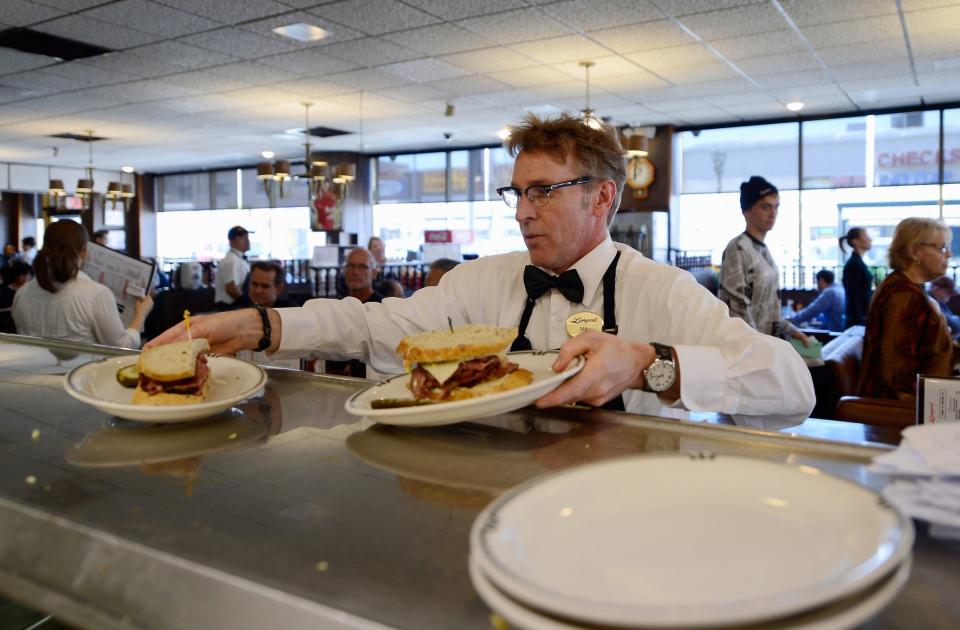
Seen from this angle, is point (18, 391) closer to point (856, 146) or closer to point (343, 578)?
point (343, 578)

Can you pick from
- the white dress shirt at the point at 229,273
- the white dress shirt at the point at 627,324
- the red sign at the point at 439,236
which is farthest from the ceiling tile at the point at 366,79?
the white dress shirt at the point at 627,324

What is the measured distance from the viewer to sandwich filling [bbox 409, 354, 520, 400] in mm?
1155

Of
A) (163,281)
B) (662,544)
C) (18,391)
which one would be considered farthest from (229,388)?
(163,281)

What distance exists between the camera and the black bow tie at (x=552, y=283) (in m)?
1.95

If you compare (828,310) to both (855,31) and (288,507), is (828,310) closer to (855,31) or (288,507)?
(855,31)

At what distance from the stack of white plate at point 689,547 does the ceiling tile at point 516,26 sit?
17.1 ft

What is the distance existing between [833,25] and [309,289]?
6.29 m

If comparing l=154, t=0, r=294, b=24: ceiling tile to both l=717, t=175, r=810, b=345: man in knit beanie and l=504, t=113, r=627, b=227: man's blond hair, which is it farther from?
l=504, t=113, r=627, b=227: man's blond hair

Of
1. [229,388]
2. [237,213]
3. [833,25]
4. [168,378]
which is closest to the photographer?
[168,378]

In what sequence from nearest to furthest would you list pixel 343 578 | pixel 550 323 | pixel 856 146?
pixel 343 578 → pixel 550 323 → pixel 856 146

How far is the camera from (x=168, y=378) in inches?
48.7

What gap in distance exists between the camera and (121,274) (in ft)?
13.9

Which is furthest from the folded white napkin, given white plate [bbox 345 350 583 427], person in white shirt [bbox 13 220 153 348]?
person in white shirt [bbox 13 220 153 348]

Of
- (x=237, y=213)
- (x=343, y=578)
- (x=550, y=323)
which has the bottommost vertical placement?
(x=343, y=578)
